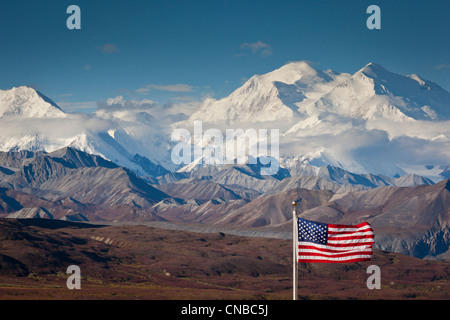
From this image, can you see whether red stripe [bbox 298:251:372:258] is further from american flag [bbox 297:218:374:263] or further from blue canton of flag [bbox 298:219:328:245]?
blue canton of flag [bbox 298:219:328:245]

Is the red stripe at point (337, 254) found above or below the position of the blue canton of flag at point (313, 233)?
below

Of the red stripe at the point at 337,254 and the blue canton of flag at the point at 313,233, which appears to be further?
the blue canton of flag at the point at 313,233

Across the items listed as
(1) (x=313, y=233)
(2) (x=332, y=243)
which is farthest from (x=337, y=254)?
(1) (x=313, y=233)

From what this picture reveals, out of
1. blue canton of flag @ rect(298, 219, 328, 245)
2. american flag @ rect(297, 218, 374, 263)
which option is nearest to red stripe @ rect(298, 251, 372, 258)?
american flag @ rect(297, 218, 374, 263)

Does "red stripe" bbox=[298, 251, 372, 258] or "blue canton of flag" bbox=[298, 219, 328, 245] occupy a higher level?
"blue canton of flag" bbox=[298, 219, 328, 245]

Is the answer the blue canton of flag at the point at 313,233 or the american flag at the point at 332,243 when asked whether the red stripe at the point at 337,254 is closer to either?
the american flag at the point at 332,243

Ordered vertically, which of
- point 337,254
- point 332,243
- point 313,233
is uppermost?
point 313,233

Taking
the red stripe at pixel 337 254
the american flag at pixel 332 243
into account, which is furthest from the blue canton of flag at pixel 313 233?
the red stripe at pixel 337 254

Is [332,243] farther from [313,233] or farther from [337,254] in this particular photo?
[313,233]
